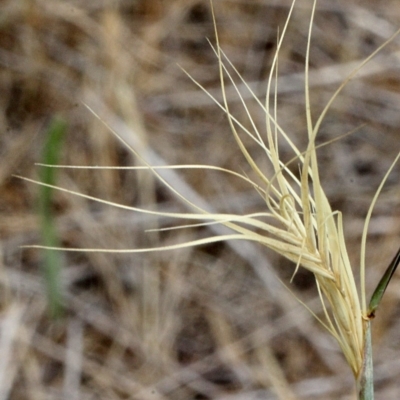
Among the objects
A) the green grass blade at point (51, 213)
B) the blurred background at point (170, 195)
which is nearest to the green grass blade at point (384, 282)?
the green grass blade at point (51, 213)

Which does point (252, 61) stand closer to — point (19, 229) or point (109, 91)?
point (109, 91)

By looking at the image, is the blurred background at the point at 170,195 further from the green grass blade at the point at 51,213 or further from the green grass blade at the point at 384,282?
the green grass blade at the point at 384,282

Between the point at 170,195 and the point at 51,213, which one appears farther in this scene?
the point at 170,195

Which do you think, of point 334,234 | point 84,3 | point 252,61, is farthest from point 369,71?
point 334,234

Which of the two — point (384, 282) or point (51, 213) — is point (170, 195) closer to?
A: point (51, 213)

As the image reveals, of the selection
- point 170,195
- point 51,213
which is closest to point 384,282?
point 51,213

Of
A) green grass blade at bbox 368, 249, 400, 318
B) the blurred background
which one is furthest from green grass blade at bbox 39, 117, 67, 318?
green grass blade at bbox 368, 249, 400, 318

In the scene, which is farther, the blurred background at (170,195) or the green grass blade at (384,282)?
the blurred background at (170,195)
